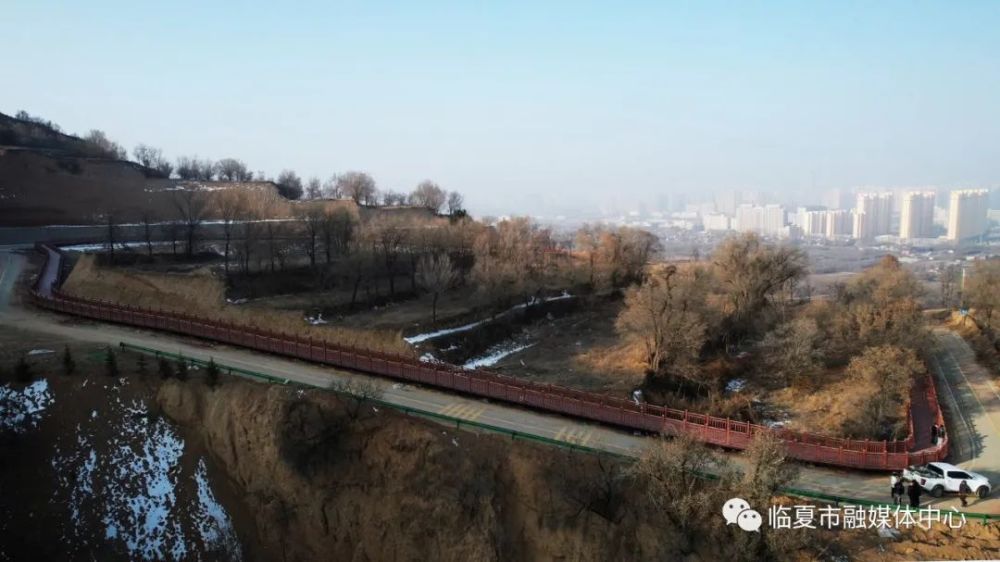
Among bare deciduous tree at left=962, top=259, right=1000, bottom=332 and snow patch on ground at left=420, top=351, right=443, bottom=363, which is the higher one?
bare deciduous tree at left=962, top=259, right=1000, bottom=332

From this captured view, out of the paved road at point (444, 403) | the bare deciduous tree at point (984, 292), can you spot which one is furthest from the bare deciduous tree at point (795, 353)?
the bare deciduous tree at point (984, 292)

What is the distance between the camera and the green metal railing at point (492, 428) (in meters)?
16.1

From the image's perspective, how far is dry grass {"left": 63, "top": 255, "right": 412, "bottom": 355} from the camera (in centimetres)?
2723

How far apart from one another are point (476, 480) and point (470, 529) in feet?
4.11

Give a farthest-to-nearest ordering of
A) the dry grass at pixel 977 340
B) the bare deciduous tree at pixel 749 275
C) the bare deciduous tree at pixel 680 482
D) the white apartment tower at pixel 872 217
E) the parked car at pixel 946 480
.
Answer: the white apartment tower at pixel 872 217 → the bare deciduous tree at pixel 749 275 → the dry grass at pixel 977 340 → the parked car at pixel 946 480 → the bare deciduous tree at pixel 680 482

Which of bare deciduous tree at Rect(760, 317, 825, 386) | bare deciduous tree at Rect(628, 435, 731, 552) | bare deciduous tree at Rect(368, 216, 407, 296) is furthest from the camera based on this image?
bare deciduous tree at Rect(368, 216, 407, 296)

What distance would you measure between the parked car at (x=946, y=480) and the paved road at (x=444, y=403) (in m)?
0.29

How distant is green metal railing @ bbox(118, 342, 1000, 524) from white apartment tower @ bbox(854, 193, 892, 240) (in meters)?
129

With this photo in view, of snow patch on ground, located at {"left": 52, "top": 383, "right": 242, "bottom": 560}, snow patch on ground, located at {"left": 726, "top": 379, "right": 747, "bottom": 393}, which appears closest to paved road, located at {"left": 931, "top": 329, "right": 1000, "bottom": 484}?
snow patch on ground, located at {"left": 726, "top": 379, "right": 747, "bottom": 393}

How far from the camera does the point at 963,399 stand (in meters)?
25.2

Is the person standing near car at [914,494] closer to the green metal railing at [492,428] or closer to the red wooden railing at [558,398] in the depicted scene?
the green metal railing at [492,428]

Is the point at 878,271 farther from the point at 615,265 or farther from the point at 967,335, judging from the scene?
the point at 615,265

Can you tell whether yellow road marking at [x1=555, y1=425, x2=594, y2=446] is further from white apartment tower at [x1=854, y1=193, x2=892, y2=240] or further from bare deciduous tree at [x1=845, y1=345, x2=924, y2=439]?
white apartment tower at [x1=854, y1=193, x2=892, y2=240]

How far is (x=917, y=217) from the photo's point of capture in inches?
4719
